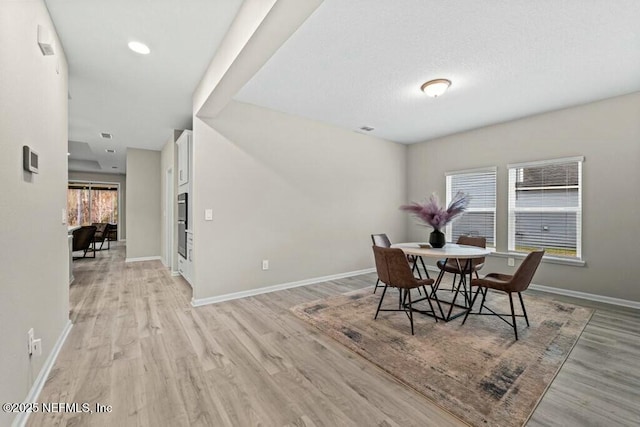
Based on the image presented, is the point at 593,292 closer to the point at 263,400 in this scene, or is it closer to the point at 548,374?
the point at 548,374

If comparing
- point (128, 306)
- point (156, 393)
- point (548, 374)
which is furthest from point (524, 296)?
point (128, 306)

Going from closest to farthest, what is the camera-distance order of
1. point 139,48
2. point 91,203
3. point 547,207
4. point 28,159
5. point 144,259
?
point 28,159 → point 139,48 → point 547,207 → point 144,259 → point 91,203

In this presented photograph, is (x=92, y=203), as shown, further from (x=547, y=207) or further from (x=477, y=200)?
(x=547, y=207)

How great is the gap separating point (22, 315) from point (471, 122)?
219 inches

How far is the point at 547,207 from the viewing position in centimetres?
405

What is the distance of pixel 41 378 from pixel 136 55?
2800 millimetres

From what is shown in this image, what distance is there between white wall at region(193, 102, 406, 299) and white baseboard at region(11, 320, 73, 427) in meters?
1.25

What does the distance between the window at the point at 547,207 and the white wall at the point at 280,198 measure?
2.20 m

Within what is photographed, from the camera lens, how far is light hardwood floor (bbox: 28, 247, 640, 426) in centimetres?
154

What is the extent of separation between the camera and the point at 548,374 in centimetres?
194

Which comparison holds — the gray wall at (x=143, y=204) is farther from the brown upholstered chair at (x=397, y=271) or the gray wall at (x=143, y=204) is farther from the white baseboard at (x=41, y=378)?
the brown upholstered chair at (x=397, y=271)

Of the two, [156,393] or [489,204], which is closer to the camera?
[156,393]

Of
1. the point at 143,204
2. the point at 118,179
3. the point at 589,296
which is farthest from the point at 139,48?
the point at 118,179

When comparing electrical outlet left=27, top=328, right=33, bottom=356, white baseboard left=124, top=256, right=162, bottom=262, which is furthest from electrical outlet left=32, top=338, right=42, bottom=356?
white baseboard left=124, top=256, right=162, bottom=262
